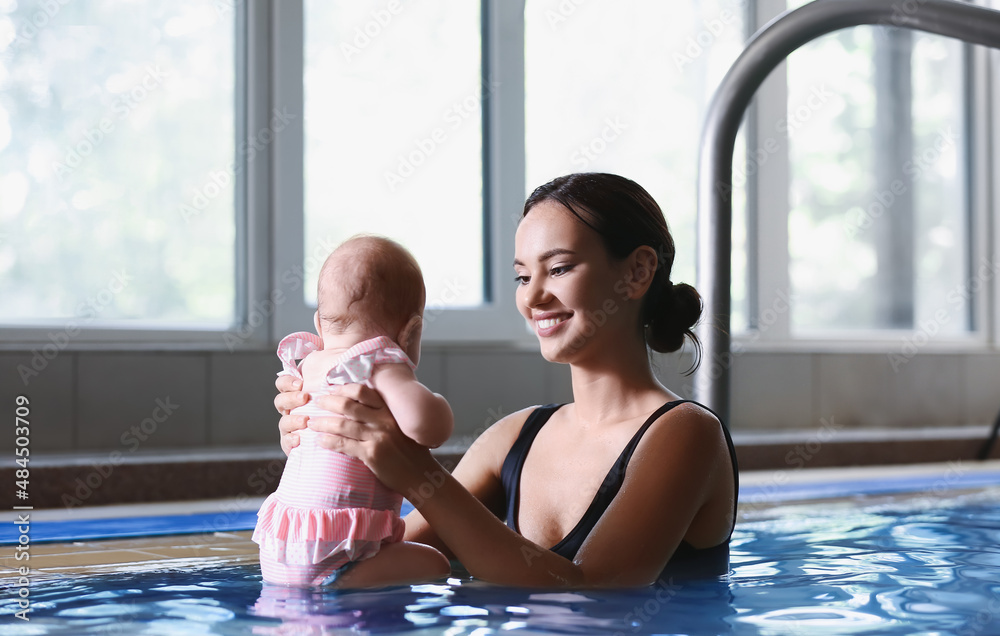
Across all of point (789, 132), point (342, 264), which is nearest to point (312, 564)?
point (342, 264)

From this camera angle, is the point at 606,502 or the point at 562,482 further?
the point at 562,482

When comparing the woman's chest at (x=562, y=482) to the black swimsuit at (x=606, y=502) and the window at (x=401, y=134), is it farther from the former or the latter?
the window at (x=401, y=134)

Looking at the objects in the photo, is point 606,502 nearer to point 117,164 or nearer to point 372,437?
point 372,437

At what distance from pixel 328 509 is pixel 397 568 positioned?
0.47ft

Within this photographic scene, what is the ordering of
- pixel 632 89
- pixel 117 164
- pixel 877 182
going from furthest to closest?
pixel 877 182 → pixel 632 89 → pixel 117 164

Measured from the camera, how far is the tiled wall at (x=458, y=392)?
3.90 meters

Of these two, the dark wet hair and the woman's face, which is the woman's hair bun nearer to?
the dark wet hair

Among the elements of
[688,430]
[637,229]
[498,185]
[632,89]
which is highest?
[632,89]

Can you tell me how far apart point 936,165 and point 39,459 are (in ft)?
17.7

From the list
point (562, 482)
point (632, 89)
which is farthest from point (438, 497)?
point (632, 89)

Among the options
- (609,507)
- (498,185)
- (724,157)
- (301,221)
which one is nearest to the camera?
(609,507)

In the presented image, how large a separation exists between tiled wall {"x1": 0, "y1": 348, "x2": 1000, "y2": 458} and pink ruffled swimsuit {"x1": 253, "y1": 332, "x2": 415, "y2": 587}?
1520 mm

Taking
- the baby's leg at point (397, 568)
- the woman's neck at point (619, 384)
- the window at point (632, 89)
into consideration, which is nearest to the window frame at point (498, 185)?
the window at point (632, 89)

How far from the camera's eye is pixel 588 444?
6.01ft
